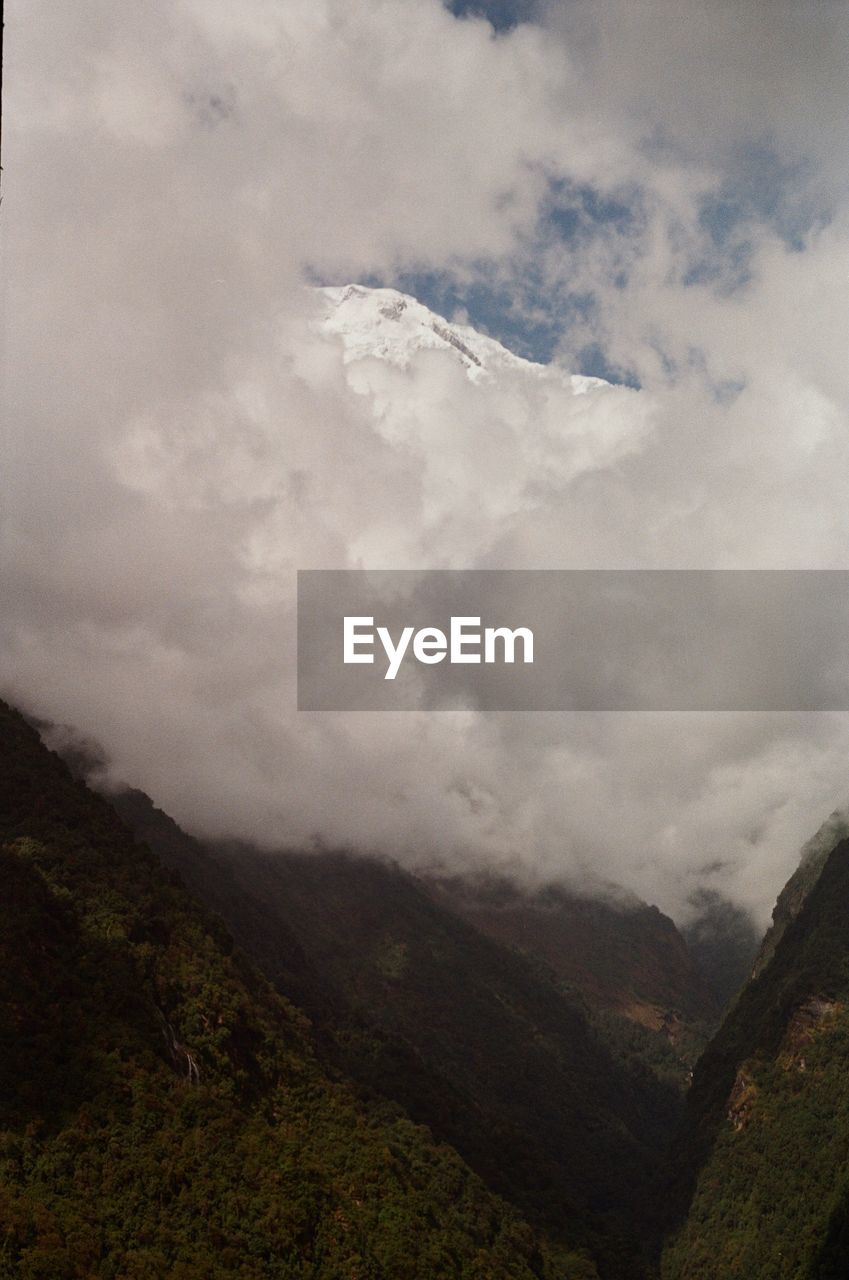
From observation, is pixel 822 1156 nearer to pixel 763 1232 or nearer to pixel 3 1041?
pixel 763 1232

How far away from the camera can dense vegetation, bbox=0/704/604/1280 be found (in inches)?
2761

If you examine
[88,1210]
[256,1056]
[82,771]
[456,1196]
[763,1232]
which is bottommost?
[763,1232]

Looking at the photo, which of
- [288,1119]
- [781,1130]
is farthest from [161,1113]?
[781,1130]

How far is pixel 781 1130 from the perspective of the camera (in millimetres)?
137500

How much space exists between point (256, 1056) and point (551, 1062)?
117165mm

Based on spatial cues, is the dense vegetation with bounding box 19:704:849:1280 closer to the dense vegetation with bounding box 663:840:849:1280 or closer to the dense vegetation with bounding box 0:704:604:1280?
the dense vegetation with bounding box 0:704:604:1280

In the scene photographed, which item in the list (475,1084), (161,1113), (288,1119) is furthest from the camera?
(475,1084)

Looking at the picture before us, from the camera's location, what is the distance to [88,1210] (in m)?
68.6

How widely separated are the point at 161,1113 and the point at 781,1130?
292 feet

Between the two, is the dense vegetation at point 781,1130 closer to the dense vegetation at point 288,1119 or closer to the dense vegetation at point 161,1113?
the dense vegetation at point 288,1119

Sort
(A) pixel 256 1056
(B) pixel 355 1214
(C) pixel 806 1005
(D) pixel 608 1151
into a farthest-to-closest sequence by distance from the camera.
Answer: (D) pixel 608 1151 → (C) pixel 806 1005 → (A) pixel 256 1056 → (B) pixel 355 1214

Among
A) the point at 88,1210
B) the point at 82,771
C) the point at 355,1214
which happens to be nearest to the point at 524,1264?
the point at 355,1214

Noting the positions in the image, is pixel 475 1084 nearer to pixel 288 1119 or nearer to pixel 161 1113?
pixel 288 1119

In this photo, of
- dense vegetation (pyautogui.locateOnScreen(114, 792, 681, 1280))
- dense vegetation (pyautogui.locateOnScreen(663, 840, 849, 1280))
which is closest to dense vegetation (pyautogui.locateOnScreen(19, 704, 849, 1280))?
dense vegetation (pyautogui.locateOnScreen(663, 840, 849, 1280))
